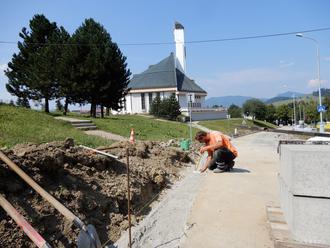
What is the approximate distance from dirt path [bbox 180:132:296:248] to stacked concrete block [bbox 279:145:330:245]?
707mm

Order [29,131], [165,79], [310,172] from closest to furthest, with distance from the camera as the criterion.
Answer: [310,172]
[29,131]
[165,79]

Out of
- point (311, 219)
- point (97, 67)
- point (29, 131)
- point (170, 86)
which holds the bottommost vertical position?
point (311, 219)

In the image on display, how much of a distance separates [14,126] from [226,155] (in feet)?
30.0

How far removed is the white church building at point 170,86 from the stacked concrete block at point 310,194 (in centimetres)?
5170

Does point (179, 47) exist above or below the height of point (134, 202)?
above

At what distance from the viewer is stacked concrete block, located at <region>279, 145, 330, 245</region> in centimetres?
380

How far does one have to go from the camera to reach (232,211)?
233 inches

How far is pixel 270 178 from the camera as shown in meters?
8.88

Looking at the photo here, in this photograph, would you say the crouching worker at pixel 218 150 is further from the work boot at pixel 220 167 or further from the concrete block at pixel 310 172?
the concrete block at pixel 310 172

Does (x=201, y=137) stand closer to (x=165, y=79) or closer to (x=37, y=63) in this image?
(x=37, y=63)

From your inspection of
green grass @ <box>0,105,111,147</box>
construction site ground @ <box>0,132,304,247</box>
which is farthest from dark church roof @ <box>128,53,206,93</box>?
construction site ground @ <box>0,132,304,247</box>

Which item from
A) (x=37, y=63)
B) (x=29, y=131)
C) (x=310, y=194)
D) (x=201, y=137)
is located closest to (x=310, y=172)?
(x=310, y=194)

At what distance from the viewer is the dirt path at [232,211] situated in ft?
15.5

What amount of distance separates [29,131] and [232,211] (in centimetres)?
983
